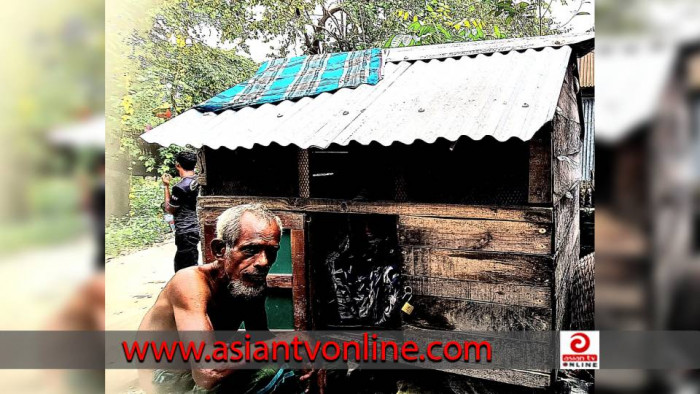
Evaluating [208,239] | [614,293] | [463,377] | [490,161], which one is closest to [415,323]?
[463,377]

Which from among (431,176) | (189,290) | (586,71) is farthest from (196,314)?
(586,71)

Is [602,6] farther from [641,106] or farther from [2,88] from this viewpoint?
[2,88]

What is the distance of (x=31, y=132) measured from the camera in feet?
4.33

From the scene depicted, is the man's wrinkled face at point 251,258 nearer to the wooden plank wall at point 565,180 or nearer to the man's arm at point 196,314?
the man's arm at point 196,314

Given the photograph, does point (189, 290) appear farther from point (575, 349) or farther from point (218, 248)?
point (575, 349)

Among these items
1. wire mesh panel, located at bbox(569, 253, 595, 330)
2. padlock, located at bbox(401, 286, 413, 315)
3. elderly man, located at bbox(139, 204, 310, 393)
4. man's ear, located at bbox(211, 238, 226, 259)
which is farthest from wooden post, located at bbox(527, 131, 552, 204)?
man's ear, located at bbox(211, 238, 226, 259)

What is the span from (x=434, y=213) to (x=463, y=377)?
1222mm

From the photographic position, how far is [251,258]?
3.07 metres

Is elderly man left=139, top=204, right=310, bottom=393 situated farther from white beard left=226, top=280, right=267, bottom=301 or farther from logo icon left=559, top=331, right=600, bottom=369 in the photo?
logo icon left=559, top=331, right=600, bottom=369

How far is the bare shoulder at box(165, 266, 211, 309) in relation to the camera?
9.55 ft

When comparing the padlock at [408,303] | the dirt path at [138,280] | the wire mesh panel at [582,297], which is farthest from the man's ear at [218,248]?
the wire mesh panel at [582,297]

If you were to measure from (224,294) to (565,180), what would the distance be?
9.22 ft

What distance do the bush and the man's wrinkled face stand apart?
16.8 feet

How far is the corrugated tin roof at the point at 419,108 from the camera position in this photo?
268cm
